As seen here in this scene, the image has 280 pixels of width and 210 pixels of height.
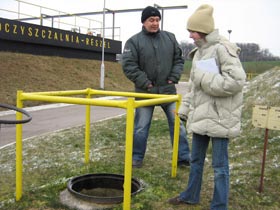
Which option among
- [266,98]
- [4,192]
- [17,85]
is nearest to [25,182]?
[4,192]

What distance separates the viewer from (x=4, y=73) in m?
15.9

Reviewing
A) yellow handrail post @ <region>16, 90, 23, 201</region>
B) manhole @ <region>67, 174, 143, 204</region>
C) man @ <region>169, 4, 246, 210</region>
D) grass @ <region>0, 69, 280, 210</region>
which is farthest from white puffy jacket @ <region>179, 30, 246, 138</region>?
yellow handrail post @ <region>16, 90, 23, 201</region>

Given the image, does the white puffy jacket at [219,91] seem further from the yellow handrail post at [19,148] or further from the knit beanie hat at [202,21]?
the yellow handrail post at [19,148]

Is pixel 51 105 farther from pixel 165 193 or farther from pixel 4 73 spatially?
pixel 165 193

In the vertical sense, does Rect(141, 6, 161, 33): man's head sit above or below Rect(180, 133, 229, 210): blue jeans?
above

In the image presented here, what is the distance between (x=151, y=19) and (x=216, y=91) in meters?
1.76

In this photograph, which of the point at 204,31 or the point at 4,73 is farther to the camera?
the point at 4,73

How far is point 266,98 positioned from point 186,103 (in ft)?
13.6

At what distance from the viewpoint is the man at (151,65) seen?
13.8 feet

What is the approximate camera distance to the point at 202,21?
9.22 ft

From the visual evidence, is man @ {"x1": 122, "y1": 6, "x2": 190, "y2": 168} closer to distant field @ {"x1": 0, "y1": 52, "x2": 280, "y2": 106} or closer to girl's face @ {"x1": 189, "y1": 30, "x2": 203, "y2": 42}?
girl's face @ {"x1": 189, "y1": 30, "x2": 203, "y2": 42}

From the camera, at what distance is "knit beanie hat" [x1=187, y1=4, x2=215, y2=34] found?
2814 millimetres

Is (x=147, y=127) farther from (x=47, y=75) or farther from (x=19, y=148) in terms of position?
(x=47, y=75)

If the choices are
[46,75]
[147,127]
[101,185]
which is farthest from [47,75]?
[101,185]
